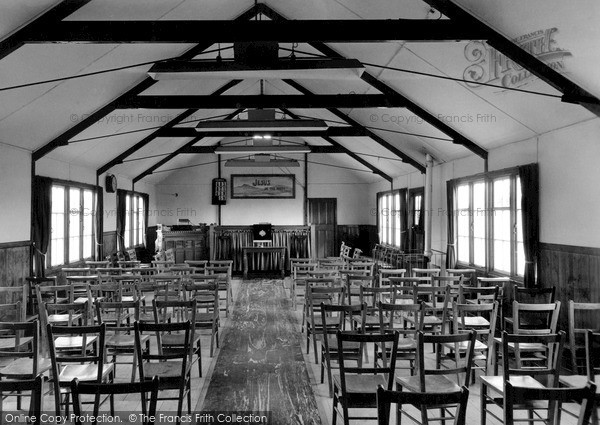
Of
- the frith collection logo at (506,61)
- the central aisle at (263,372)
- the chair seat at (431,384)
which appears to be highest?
the frith collection logo at (506,61)

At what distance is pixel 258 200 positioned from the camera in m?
16.7

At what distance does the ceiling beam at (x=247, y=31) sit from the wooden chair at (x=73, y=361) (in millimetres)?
3049

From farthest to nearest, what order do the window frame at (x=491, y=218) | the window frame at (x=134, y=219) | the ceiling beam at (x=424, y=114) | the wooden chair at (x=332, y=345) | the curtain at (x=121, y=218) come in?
1. the window frame at (x=134, y=219)
2. the curtain at (x=121, y=218)
3. the ceiling beam at (x=424, y=114)
4. the window frame at (x=491, y=218)
5. the wooden chair at (x=332, y=345)

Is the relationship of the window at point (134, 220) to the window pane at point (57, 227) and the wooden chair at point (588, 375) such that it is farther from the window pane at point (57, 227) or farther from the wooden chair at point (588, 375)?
the wooden chair at point (588, 375)

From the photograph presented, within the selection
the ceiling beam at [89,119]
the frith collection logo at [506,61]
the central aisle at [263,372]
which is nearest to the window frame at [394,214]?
the central aisle at [263,372]

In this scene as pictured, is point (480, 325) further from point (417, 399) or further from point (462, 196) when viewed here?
point (462, 196)

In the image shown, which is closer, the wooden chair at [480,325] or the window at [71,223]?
the wooden chair at [480,325]

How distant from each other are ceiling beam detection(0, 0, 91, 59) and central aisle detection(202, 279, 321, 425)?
3979mm

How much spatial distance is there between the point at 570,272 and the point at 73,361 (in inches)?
227

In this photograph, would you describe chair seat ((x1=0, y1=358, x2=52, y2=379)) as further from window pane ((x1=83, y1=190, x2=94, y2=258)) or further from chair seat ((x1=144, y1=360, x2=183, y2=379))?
window pane ((x1=83, y1=190, x2=94, y2=258))

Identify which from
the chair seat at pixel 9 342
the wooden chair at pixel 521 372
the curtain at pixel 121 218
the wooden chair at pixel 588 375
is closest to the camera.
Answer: the wooden chair at pixel 521 372

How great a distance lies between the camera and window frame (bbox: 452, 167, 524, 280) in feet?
23.8

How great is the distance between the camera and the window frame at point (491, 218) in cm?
726

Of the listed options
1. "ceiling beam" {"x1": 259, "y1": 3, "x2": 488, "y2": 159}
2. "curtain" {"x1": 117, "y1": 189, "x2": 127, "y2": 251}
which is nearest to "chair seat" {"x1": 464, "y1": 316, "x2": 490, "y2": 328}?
"ceiling beam" {"x1": 259, "y1": 3, "x2": 488, "y2": 159}
